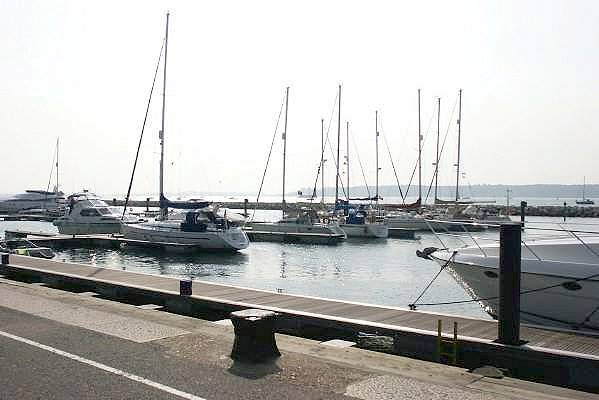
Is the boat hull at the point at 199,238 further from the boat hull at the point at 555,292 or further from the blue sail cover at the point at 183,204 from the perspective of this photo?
the boat hull at the point at 555,292

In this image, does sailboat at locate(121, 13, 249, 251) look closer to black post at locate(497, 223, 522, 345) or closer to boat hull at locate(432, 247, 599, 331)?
boat hull at locate(432, 247, 599, 331)

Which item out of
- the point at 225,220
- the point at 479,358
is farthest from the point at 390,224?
the point at 479,358

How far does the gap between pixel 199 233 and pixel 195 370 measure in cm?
2963

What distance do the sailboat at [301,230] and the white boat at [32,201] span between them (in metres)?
61.3

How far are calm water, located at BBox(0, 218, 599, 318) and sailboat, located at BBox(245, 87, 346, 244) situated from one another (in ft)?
6.44

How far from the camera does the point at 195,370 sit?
7426mm

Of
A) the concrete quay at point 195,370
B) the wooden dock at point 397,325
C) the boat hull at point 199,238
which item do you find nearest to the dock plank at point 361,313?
the wooden dock at point 397,325

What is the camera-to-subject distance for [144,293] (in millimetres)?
14266

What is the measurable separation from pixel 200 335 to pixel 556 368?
528 centimetres

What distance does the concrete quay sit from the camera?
6.58 metres

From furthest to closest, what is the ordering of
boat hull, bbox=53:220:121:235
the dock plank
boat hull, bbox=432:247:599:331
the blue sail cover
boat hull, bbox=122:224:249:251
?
1. boat hull, bbox=53:220:121:235
2. the blue sail cover
3. boat hull, bbox=122:224:249:251
4. boat hull, bbox=432:247:599:331
5. the dock plank

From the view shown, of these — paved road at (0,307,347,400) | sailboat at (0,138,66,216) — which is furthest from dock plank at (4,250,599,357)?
sailboat at (0,138,66,216)

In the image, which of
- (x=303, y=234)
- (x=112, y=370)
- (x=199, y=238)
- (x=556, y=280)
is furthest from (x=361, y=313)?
(x=303, y=234)

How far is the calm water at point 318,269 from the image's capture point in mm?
22391
